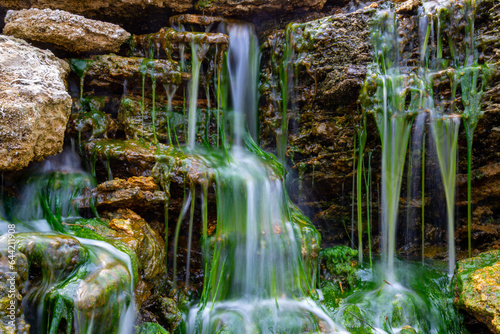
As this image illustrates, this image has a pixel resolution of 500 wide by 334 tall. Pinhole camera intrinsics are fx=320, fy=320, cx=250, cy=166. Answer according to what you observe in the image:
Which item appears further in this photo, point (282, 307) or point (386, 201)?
point (386, 201)

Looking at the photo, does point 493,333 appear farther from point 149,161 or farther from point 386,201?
point 149,161

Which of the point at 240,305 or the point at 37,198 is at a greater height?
the point at 37,198

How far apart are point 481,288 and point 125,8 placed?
6.56 m

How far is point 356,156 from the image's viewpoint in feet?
16.0

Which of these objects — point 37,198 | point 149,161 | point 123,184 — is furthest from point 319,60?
point 37,198

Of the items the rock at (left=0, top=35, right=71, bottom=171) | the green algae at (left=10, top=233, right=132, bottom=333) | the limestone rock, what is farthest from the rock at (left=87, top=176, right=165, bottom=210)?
the limestone rock

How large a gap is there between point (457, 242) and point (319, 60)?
12.0 feet

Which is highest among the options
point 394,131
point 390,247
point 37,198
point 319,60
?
point 319,60

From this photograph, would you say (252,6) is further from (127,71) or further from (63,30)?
(63,30)

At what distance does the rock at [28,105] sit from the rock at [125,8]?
1.40 m

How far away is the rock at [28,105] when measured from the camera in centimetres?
323

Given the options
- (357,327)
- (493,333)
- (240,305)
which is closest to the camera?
(493,333)

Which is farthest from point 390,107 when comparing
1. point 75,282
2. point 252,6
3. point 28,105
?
point 28,105

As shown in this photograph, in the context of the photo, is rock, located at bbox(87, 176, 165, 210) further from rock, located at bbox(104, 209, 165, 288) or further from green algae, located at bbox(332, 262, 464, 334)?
green algae, located at bbox(332, 262, 464, 334)
